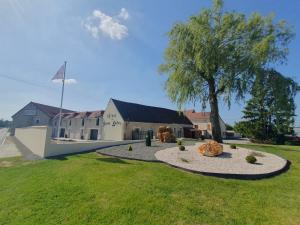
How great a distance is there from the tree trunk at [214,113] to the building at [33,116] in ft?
122

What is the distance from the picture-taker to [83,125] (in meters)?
38.3

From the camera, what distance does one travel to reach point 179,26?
19.9 m

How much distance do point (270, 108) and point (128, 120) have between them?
1960cm

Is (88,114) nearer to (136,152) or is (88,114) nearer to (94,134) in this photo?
(94,134)

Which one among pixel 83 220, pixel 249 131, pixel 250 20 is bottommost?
pixel 83 220

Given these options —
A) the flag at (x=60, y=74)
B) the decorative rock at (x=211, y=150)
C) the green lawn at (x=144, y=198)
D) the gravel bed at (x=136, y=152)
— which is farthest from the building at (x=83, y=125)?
the green lawn at (x=144, y=198)

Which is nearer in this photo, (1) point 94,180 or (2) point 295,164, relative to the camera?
(1) point 94,180

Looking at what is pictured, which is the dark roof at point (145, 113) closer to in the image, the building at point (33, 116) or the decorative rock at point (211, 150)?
the decorative rock at point (211, 150)

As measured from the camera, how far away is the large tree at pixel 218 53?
57.8ft

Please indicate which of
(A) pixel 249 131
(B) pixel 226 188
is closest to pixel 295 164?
(B) pixel 226 188

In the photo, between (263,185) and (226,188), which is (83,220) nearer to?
(226,188)

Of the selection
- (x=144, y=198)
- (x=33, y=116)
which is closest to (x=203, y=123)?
(x=33, y=116)

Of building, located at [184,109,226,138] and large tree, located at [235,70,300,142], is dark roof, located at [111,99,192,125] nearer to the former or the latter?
building, located at [184,109,226,138]

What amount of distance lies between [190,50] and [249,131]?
19.9 metres
